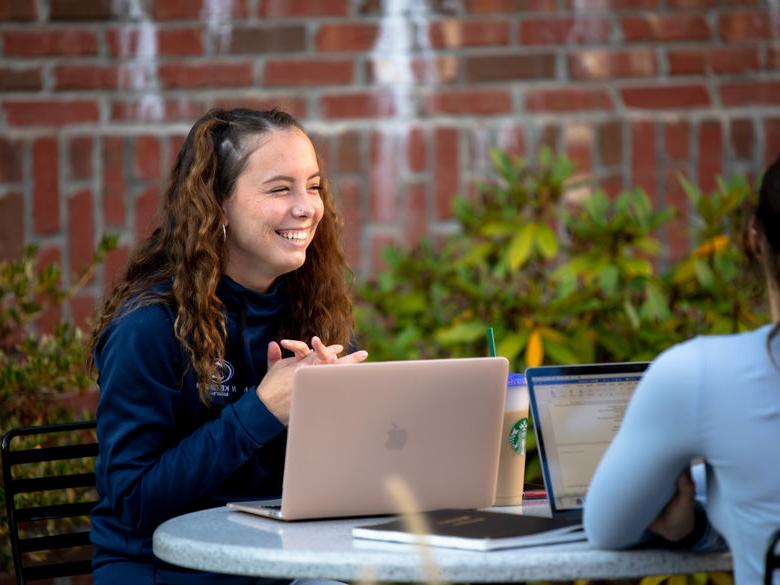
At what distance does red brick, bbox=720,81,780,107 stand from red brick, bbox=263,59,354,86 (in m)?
1.28

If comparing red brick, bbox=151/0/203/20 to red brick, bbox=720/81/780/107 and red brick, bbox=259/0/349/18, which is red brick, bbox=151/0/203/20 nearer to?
red brick, bbox=259/0/349/18

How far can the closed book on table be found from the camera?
79.0 inches

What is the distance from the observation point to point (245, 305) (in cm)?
281

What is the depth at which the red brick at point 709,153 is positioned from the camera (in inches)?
182

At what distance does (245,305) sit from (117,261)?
1880 millimetres

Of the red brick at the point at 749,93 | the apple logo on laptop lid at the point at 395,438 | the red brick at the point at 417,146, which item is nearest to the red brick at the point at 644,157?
the red brick at the point at 749,93

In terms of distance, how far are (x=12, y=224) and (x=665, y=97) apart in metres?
2.24

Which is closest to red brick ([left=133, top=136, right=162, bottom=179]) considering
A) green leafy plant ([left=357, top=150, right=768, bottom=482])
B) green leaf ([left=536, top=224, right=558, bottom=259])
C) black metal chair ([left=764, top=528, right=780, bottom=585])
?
green leafy plant ([left=357, top=150, right=768, bottom=482])

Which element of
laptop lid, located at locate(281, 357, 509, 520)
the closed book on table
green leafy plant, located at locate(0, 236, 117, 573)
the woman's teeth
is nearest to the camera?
the closed book on table

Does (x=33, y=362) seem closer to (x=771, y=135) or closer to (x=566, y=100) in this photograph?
(x=566, y=100)

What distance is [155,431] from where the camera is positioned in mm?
2537

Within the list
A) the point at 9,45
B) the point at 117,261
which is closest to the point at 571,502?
the point at 117,261

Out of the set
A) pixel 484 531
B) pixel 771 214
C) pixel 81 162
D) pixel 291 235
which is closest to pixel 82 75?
pixel 81 162

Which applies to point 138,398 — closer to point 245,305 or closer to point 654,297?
point 245,305
